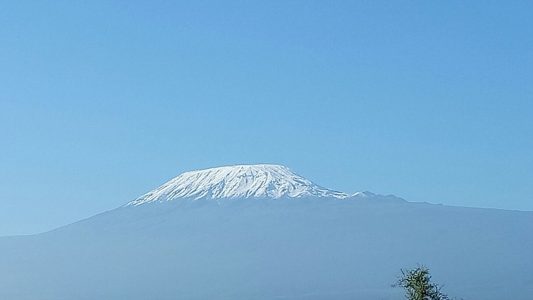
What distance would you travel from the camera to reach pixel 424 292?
37.7 m

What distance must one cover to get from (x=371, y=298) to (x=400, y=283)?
16281cm

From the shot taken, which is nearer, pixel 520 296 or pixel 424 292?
pixel 424 292

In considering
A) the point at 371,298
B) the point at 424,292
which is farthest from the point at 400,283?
the point at 371,298

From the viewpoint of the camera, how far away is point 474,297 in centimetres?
19875

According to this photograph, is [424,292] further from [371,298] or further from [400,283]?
[371,298]

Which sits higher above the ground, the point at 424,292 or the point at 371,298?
the point at 371,298

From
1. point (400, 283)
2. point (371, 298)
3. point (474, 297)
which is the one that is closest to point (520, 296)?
point (474, 297)

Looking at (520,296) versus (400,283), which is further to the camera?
(520,296)

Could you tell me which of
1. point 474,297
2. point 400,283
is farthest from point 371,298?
point 400,283

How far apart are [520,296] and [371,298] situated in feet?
79.6

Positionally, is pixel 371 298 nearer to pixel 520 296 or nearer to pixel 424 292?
pixel 520 296

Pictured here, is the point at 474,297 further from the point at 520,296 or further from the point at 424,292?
the point at 424,292

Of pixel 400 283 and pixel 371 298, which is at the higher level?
pixel 371 298

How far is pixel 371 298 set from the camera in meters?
199
